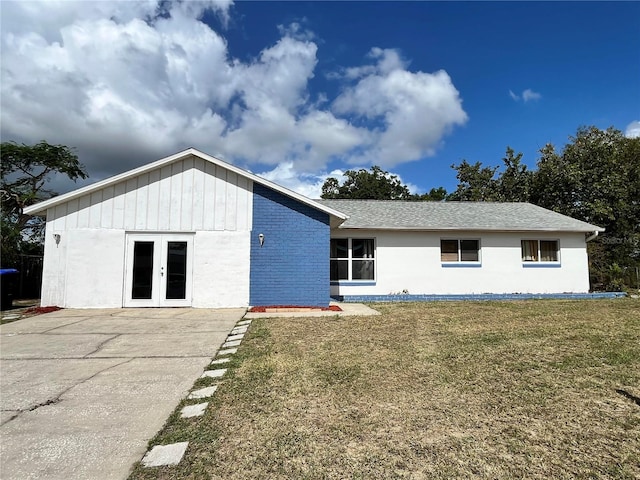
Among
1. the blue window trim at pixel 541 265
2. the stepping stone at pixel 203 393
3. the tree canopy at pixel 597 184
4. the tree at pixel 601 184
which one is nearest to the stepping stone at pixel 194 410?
the stepping stone at pixel 203 393

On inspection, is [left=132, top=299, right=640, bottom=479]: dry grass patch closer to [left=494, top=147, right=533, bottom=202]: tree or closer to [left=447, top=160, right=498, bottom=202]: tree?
A: [left=494, top=147, right=533, bottom=202]: tree

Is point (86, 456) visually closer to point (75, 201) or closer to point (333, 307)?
point (333, 307)

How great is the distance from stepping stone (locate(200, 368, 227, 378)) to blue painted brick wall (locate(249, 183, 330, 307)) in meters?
6.38

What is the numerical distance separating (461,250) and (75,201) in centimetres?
1347

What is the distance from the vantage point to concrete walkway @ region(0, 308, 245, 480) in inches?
106

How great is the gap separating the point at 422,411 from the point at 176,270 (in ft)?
30.3

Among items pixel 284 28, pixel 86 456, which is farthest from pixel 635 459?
pixel 284 28

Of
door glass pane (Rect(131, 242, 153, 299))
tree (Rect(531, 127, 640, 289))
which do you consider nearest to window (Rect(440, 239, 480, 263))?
door glass pane (Rect(131, 242, 153, 299))

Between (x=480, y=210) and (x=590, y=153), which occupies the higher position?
(x=590, y=153)

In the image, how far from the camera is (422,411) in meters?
3.44

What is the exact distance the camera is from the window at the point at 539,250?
1525cm

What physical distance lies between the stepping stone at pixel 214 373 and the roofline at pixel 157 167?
6893 mm

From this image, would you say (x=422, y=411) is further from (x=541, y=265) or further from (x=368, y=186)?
(x=368, y=186)

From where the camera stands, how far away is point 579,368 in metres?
4.69
